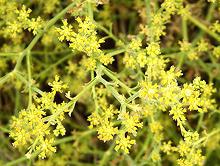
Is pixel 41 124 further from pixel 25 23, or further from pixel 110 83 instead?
pixel 25 23

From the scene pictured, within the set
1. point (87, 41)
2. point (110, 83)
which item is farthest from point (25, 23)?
point (110, 83)

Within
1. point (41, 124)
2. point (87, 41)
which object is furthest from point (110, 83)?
point (41, 124)

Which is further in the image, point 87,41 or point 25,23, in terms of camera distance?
point 25,23

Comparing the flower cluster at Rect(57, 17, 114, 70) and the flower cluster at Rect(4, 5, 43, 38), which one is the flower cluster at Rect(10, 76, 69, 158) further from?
the flower cluster at Rect(4, 5, 43, 38)

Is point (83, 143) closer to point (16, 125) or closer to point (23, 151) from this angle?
point (23, 151)

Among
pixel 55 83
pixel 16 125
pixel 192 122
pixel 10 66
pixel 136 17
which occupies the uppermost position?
pixel 136 17

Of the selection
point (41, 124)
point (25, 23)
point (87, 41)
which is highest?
point (25, 23)

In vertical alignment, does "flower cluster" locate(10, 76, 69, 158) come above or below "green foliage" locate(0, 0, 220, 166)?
below

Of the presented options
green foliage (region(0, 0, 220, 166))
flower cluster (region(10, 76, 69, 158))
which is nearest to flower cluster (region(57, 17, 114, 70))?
green foliage (region(0, 0, 220, 166))

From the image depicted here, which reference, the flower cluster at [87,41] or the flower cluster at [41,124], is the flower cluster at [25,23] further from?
the flower cluster at [41,124]

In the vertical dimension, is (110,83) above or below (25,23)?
below

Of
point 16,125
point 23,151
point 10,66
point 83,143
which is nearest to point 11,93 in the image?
point 10,66
